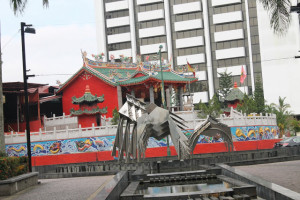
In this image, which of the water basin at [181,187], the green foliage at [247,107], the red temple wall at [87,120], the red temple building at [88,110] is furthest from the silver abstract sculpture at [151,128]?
→ the green foliage at [247,107]

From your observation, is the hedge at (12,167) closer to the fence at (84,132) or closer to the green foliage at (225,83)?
the fence at (84,132)

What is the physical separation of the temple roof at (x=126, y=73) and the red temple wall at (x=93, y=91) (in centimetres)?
58

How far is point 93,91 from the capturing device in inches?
1676

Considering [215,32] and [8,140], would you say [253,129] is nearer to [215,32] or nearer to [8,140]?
[8,140]

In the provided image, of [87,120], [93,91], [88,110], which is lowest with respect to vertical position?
[87,120]

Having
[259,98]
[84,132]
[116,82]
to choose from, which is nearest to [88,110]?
[84,132]

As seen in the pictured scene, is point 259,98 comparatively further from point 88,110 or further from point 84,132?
point 84,132

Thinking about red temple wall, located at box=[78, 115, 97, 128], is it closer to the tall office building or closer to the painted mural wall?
the painted mural wall

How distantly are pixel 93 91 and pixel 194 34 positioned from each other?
2705 centimetres

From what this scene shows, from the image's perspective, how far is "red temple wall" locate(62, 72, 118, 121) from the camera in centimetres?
4197

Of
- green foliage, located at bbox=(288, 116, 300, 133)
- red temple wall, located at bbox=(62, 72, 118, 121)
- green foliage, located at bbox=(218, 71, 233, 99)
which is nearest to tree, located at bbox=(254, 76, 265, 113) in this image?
green foliage, located at bbox=(218, 71, 233, 99)

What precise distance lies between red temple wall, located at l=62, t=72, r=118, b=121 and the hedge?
24152mm

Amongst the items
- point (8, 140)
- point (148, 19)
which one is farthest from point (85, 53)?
point (148, 19)

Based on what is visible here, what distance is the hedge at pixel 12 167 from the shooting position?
561 inches
